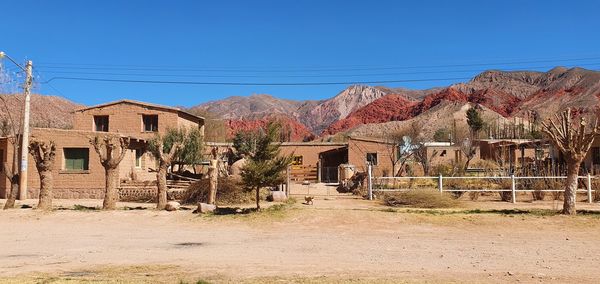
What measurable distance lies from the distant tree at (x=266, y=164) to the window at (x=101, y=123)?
77.4 feet

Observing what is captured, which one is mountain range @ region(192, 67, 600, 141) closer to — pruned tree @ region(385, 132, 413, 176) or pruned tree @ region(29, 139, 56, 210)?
pruned tree @ region(385, 132, 413, 176)

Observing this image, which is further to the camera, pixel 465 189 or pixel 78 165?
pixel 78 165

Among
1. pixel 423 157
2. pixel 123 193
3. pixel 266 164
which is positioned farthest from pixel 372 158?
pixel 266 164

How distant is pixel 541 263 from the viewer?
1020 cm

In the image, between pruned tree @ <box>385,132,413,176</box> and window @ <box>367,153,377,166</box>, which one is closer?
pruned tree @ <box>385,132,413,176</box>

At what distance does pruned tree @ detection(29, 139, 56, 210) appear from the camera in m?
21.0

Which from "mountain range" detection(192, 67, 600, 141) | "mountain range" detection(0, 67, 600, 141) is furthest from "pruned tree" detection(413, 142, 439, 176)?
"mountain range" detection(192, 67, 600, 141)

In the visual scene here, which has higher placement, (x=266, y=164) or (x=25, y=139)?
(x=25, y=139)

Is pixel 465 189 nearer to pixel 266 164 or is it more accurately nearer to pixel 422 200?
pixel 422 200

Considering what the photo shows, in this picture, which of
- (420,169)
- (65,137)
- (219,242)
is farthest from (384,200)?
(420,169)

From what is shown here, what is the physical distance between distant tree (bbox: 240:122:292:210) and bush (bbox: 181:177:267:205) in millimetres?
5013

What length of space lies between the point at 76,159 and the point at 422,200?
59.2 feet

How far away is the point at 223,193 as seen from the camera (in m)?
24.1

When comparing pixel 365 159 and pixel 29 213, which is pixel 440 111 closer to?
pixel 365 159
